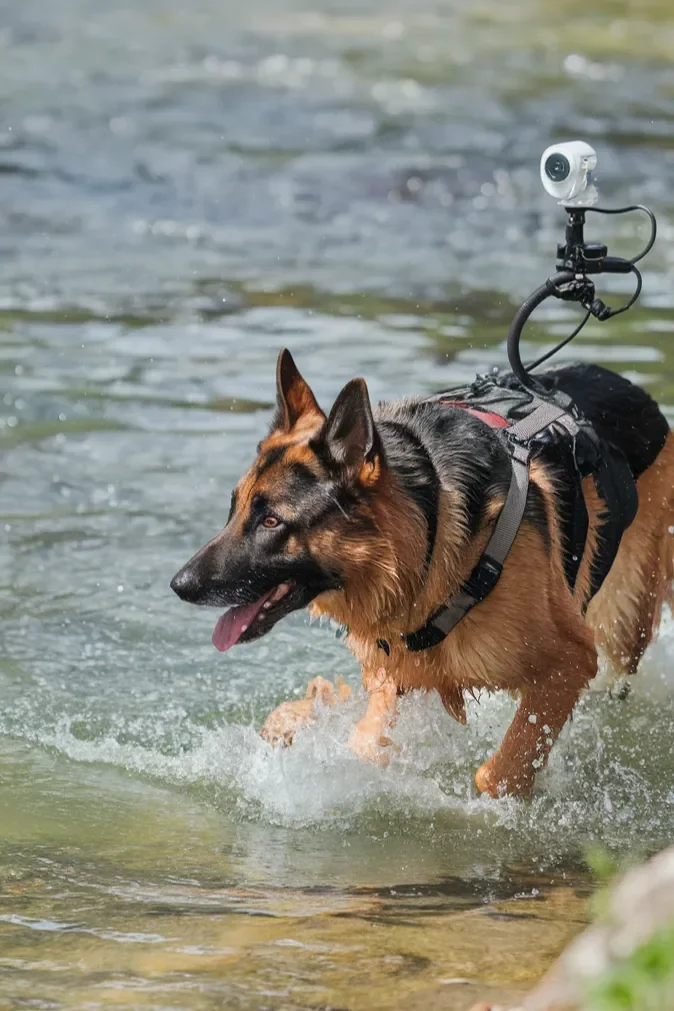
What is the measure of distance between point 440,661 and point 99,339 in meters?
6.61

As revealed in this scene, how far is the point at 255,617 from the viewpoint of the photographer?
4.80 m

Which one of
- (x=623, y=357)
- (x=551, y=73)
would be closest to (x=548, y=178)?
(x=623, y=357)

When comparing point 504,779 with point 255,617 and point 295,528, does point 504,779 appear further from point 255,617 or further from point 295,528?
point 295,528

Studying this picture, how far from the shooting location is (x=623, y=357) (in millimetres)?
10219

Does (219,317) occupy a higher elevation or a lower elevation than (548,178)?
lower

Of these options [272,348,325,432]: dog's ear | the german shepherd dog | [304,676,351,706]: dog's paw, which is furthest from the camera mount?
[304,676,351,706]: dog's paw

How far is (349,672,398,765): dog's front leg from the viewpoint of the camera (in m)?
5.55

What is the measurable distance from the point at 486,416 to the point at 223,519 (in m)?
2.73

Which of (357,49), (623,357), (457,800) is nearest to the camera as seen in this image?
(457,800)

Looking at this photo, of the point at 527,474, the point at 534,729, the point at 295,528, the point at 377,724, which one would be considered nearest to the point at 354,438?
the point at 295,528

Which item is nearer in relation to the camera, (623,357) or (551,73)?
(623,357)

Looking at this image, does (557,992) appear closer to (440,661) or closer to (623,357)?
(440,661)

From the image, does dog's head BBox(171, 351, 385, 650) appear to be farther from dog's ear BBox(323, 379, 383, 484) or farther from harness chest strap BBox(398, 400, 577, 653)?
harness chest strap BBox(398, 400, 577, 653)

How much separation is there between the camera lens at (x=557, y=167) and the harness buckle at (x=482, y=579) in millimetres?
1344
